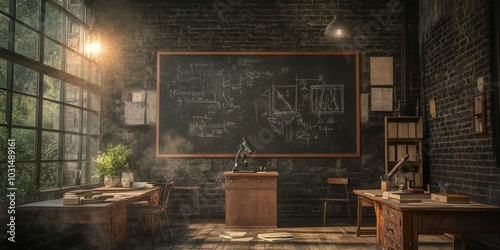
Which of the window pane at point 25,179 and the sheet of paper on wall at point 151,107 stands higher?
the sheet of paper on wall at point 151,107

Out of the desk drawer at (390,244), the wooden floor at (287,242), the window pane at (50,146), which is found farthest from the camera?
the window pane at (50,146)

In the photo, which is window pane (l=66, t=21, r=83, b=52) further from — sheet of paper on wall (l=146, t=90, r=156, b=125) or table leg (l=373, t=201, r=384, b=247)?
table leg (l=373, t=201, r=384, b=247)

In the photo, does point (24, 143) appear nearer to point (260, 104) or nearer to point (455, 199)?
point (260, 104)

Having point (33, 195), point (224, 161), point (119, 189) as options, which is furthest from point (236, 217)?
point (33, 195)

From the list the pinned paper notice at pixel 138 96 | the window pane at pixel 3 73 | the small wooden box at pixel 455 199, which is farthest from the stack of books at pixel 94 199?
the pinned paper notice at pixel 138 96

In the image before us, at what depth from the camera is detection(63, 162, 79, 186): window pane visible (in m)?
7.01

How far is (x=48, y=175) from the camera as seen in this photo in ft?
21.2

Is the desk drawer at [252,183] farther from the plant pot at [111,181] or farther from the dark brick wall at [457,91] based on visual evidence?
the dark brick wall at [457,91]

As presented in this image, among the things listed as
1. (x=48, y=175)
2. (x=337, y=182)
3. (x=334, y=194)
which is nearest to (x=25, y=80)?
(x=48, y=175)

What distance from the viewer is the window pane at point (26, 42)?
5612 mm

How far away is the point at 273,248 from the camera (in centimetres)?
611

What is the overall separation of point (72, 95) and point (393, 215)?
17.2ft

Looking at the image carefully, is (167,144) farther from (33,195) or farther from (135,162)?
(33,195)

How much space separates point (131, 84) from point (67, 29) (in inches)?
73.1
